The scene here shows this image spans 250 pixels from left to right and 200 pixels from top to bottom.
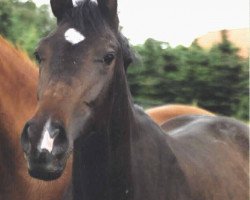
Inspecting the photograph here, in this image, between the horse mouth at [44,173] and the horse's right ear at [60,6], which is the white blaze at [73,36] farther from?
the horse mouth at [44,173]

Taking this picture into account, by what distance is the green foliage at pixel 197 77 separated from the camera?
11.6 meters

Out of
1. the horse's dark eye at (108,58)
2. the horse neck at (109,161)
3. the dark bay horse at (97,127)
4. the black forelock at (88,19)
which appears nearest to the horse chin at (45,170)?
the dark bay horse at (97,127)

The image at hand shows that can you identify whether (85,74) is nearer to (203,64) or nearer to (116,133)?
(116,133)

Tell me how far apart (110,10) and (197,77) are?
9227 mm

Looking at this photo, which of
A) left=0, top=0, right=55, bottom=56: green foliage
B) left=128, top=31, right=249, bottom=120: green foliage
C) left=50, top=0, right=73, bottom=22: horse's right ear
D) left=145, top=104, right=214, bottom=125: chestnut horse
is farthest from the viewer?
left=128, top=31, right=249, bottom=120: green foliage

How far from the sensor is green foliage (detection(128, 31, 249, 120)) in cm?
1165

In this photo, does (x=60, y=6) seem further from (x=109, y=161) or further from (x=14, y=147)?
(x=14, y=147)

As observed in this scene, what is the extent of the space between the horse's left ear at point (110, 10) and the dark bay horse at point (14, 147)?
1142 millimetres

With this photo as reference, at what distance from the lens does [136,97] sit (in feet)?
37.3

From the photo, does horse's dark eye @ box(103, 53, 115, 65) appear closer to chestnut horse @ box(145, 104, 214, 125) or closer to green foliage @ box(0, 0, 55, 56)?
chestnut horse @ box(145, 104, 214, 125)

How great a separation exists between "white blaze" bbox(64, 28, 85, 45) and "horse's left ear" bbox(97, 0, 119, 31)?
25 centimetres

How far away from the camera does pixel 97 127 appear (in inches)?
111

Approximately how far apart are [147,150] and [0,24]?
5.71 meters

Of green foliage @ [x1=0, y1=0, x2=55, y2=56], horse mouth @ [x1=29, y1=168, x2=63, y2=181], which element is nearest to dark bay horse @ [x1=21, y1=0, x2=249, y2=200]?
horse mouth @ [x1=29, y1=168, x2=63, y2=181]
